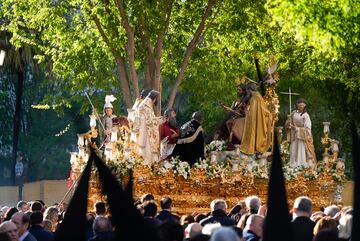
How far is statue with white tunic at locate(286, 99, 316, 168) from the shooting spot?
28.5 meters

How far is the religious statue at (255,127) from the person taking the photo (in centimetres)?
2731

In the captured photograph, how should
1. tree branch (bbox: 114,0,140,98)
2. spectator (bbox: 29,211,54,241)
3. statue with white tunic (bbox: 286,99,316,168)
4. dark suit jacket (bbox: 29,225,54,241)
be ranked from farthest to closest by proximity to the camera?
1. tree branch (bbox: 114,0,140,98)
2. statue with white tunic (bbox: 286,99,316,168)
3. spectator (bbox: 29,211,54,241)
4. dark suit jacket (bbox: 29,225,54,241)

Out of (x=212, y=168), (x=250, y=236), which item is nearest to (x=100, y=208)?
(x=250, y=236)

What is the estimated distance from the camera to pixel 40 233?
12.9 meters

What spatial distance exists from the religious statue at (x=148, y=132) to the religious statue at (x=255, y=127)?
251cm

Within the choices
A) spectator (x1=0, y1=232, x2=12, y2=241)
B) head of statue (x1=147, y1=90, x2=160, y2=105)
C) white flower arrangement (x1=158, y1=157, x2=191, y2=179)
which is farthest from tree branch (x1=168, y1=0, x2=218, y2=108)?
spectator (x1=0, y1=232, x2=12, y2=241)

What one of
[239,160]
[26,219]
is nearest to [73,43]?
[239,160]

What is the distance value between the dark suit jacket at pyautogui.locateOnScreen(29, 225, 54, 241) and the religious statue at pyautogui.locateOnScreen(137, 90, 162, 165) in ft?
40.0

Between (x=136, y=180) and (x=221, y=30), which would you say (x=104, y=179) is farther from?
(x=221, y=30)

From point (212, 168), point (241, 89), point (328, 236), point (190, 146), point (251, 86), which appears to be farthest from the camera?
point (241, 89)

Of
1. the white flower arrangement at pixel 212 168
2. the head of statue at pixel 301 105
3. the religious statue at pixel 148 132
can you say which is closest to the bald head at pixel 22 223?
the religious statue at pixel 148 132

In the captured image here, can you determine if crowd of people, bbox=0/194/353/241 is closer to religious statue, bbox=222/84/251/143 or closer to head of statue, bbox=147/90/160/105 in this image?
head of statue, bbox=147/90/160/105

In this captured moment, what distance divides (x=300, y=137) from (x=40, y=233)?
16247 mm

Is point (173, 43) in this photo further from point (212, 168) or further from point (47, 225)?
point (47, 225)
